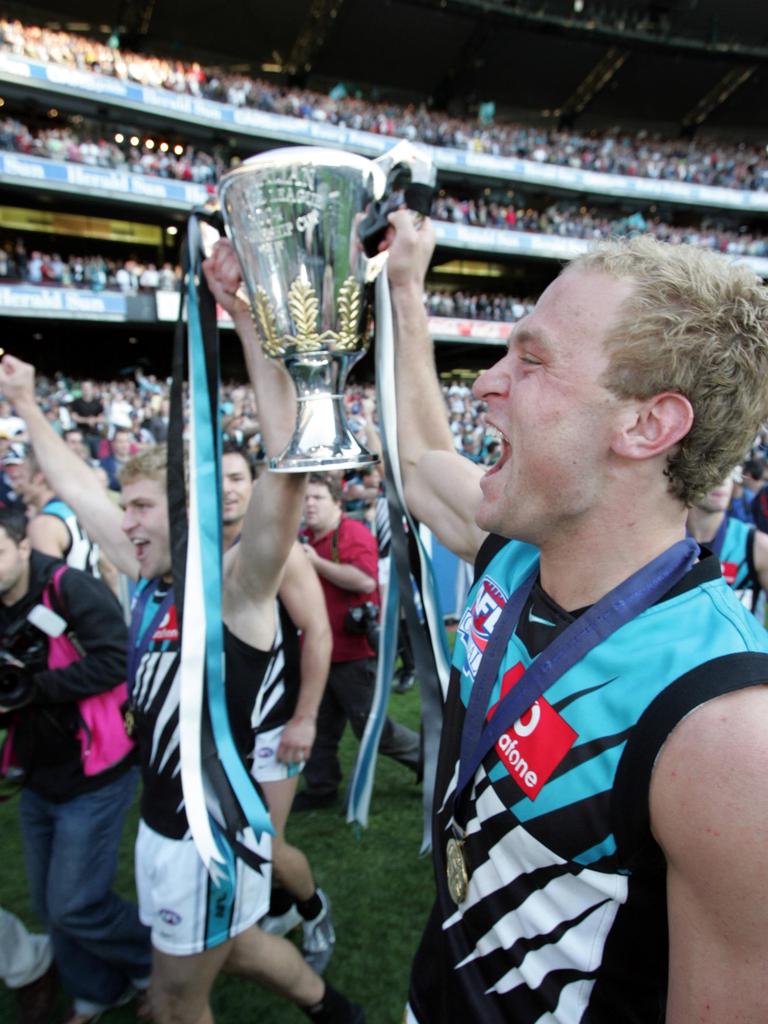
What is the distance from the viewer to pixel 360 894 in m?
2.95

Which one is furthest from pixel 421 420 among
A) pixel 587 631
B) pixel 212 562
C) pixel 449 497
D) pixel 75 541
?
pixel 75 541

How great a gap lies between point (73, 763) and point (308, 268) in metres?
1.77

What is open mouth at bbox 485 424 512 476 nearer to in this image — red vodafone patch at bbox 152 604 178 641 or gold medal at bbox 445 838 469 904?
gold medal at bbox 445 838 469 904

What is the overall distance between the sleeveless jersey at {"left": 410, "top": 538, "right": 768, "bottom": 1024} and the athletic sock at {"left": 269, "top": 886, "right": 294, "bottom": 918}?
68.3 inches

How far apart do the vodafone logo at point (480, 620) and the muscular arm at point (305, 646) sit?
135cm

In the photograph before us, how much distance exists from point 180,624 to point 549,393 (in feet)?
3.40

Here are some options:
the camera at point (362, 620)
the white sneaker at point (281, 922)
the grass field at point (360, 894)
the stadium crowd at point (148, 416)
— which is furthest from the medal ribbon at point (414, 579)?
the stadium crowd at point (148, 416)

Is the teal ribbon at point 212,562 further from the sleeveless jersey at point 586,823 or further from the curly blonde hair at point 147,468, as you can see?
the sleeveless jersey at point 586,823

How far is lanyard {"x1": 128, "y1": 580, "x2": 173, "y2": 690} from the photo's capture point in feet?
6.41

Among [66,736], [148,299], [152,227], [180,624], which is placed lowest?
[66,736]

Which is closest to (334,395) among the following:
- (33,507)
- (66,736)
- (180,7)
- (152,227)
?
(66,736)

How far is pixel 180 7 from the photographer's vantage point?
23.6 m

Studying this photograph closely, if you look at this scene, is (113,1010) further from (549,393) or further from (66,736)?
(549,393)

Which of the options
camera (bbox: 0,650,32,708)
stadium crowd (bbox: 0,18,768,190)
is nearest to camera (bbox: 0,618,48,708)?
camera (bbox: 0,650,32,708)
